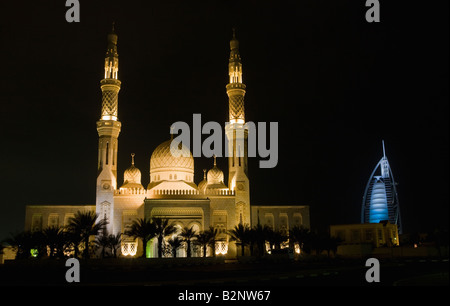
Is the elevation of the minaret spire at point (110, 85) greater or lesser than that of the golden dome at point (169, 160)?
greater

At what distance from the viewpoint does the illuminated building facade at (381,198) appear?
3344 inches

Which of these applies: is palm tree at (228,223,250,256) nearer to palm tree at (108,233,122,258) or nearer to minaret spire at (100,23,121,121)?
palm tree at (108,233,122,258)

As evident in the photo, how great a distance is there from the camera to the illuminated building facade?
84938mm

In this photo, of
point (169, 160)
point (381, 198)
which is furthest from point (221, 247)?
point (381, 198)

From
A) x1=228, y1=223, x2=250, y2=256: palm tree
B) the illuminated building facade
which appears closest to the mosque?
x1=228, y1=223, x2=250, y2=256: palm tree

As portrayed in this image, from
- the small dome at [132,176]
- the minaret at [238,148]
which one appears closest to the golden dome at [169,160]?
the small dome at [132,176]

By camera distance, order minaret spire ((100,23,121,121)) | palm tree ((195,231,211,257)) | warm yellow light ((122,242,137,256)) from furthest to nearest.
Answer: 1. minaret spire ((100,23,121,121))
2. warm yellow light ((122,242,137,256))
3. palm tree ((195,231,211,257))

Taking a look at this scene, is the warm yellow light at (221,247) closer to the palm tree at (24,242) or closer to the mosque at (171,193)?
the mosque at (171,193)

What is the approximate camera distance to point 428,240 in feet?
156

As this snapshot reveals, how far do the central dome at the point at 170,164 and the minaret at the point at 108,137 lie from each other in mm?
4816

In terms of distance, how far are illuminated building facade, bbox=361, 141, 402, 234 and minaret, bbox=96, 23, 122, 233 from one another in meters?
59.1
